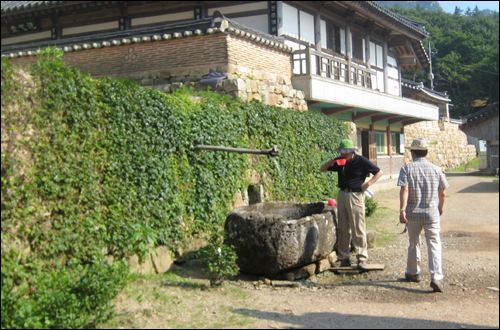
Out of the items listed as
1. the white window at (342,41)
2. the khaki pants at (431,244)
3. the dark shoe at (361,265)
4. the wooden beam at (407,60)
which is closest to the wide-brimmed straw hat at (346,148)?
the khaki pants at (431,244)

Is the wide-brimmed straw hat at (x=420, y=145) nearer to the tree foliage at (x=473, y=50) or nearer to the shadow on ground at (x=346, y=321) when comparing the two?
the tree foliage at (x=473, y=50)

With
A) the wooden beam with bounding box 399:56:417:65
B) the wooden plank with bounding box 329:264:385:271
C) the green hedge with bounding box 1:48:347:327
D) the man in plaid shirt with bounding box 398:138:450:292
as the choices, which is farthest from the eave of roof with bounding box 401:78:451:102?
the man in plaid shirt with bounding box 398:138:450:292

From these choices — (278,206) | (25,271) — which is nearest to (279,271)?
(278,206)

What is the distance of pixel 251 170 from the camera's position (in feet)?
30.2

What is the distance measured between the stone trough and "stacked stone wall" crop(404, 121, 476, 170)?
1972 centimetres

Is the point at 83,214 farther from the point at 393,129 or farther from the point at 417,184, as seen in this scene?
the point at 393,129

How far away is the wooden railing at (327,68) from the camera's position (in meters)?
13.6

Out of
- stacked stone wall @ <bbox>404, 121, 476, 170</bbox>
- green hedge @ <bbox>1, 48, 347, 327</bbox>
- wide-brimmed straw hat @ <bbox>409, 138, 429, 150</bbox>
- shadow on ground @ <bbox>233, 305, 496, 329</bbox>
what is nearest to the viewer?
shadow on ground @ <bbox>233, 305, 496, 329</bbox>

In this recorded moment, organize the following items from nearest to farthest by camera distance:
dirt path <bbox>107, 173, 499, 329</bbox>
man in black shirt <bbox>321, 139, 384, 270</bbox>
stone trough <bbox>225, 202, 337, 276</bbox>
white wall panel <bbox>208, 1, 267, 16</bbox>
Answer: dirt path <bbox>107, 173, 499, 329</bbox> < stone trough <bbox>225, 202, 337, 276</bbox> < man in black shirt <bbox>321, 139, 384, 270</bbox> < white wall panel <bbox>208, 1, 267, 16</bbox>

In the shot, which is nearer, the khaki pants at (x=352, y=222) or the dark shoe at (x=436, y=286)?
the dark shoe at (x=436, y=286)

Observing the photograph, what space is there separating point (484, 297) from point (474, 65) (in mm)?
2826

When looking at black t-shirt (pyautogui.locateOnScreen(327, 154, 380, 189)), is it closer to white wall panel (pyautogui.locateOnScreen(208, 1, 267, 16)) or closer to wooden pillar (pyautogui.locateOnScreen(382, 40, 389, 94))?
white wall panel (pyautogui.locateOnScreen(208, 1, 267, 16))

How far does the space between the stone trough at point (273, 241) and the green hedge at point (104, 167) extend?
0.98 meters

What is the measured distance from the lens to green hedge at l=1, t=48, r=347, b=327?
4.82 meters
